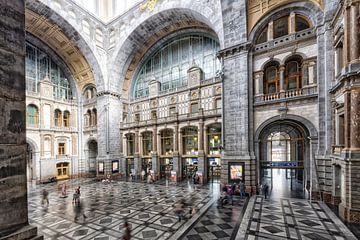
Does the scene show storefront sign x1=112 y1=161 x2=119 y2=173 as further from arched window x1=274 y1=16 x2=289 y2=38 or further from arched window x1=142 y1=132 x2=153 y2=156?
arched window x1=274 y1=16 x2=289 y2=38

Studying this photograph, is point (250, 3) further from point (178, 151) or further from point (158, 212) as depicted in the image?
point (158, 212)

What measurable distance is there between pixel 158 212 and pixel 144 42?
22902mm

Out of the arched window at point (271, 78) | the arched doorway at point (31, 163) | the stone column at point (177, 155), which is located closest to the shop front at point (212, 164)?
the stone column at point (177, 155)

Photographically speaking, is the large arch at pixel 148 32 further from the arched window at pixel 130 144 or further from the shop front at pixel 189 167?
the shop front at pixel 189 167

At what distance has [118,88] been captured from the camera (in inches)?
1035

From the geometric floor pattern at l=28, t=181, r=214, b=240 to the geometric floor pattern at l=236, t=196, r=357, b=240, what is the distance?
3.31m

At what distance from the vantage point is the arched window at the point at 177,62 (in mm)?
22234

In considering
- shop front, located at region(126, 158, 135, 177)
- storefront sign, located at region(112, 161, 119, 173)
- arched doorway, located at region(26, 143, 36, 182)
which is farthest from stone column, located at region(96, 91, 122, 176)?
arched doorway, located at region(26, 143, 36, 182)

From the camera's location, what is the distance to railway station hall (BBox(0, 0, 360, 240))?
327 inches

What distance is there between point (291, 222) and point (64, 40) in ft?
100

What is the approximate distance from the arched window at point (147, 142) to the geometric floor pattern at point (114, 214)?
9.41m

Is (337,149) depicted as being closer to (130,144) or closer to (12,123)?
(12,123)

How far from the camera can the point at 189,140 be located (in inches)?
901

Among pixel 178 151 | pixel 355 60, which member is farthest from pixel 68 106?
pixel 355 60
